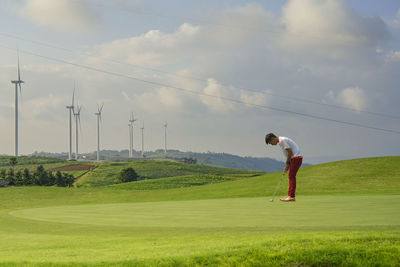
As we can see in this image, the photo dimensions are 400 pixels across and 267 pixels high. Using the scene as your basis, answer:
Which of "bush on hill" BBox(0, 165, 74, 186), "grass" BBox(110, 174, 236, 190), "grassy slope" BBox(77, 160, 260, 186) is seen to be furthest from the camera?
"grassy slope" BBox(77, 160, 260, 186)

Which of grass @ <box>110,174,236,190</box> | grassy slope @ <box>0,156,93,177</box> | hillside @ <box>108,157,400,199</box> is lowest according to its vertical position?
grass @ <box>110,174,236,190</box>

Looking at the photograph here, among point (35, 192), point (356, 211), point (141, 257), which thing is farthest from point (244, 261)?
point (35, 192)

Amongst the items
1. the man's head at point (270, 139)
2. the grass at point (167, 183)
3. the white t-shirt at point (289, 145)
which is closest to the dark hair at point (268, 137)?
the man's head at point (270, 139)

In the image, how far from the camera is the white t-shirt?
48.7 ft

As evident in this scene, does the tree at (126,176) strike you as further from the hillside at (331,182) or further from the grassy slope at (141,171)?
the hillside at (331,182)

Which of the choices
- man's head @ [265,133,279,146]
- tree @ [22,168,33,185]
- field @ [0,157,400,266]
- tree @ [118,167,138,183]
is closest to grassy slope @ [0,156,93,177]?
tree @ [118,167,138,183]

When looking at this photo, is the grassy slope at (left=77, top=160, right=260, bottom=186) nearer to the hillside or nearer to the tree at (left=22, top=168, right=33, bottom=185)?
the tree at (left=22, top=168, right=33, bottom=185)

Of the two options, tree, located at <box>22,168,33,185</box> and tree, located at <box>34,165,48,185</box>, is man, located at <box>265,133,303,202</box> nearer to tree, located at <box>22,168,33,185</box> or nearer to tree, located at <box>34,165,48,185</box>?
tree, located at <box>22,168,33,185</box>

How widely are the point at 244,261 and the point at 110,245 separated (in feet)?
13.8

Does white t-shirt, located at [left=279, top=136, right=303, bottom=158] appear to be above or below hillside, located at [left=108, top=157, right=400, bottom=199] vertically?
above

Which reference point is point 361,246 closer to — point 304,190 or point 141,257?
point 141,257

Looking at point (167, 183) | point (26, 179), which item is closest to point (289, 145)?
point (26, 179)

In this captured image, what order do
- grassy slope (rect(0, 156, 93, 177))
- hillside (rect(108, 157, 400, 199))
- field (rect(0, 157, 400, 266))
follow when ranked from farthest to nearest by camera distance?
grassy slope (rect(0, 156, 93, 177))
hillside (rect(108, 157, 400, 199))
field (rect(0, 157, 400, 266))

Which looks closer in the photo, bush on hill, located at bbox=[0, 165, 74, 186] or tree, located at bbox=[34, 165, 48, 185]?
bush on hill, located at bbox=[0, 165, 74, 186]
